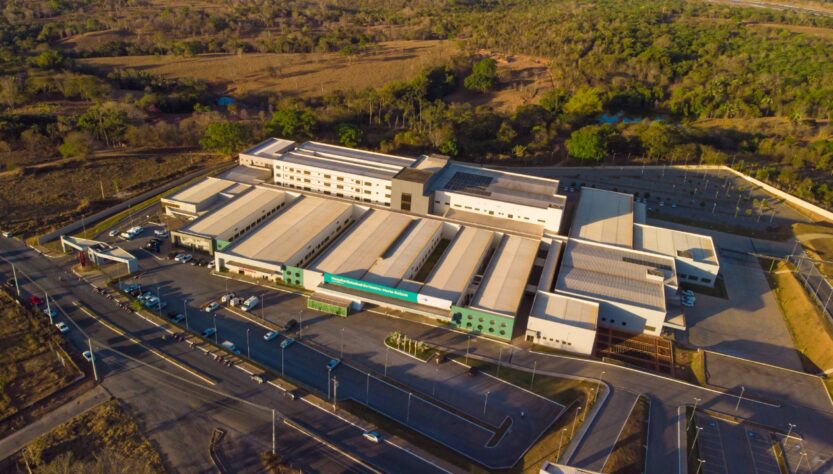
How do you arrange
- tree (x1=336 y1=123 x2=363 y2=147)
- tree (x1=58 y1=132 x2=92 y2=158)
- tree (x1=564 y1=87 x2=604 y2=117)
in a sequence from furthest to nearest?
1. tree (x1=564 y1=87 x2=604 y2=117)
2. tree (x1=336 y1=123 x2=363 y2=147)
3. tree (x1=58 y1=132 x2=92 y2=158)

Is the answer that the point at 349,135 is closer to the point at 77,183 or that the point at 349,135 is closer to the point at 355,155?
the point at 355,155

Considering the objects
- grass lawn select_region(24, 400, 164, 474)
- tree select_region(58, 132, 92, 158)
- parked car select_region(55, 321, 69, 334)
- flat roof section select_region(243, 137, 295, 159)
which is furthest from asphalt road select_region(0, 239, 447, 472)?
tree select_region(58, 132, 92, 158)

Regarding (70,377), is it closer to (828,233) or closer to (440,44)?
(828,233)

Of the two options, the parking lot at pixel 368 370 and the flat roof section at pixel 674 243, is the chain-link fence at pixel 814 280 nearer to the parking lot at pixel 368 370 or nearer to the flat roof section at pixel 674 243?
the flat roof section at pixel 674 243

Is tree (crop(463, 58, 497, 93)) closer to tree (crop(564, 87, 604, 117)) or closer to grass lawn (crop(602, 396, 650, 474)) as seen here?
tree (crop(564, 87, 604, 117))

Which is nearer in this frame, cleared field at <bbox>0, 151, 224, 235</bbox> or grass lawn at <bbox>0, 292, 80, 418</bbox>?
grass lawn at <bbox>0, 292, 80, 418</bbox>

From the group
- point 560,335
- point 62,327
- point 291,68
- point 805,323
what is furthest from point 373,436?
point 291,68
